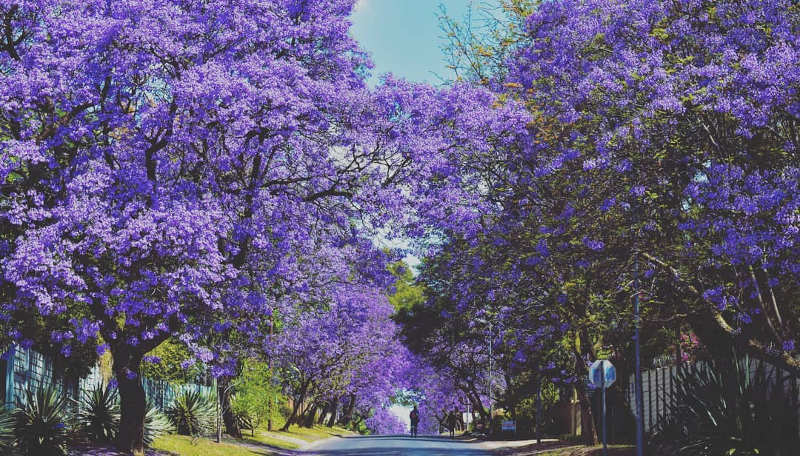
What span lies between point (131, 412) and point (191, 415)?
8184mm

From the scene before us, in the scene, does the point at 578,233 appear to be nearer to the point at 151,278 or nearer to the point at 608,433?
the point at 151,278

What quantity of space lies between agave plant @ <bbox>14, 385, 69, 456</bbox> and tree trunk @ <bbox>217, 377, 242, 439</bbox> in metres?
10.3

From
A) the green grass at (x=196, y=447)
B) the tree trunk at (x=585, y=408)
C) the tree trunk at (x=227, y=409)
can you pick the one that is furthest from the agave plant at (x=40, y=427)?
the tree trunk at (x=585, y=408)

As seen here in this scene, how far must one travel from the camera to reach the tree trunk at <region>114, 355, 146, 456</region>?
1919cm

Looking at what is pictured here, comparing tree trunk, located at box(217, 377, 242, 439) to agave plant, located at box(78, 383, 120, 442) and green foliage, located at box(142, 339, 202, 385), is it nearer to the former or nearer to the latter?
green foliage, located at box(142, 339, 202, 385)

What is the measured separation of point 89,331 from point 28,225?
2.15 m

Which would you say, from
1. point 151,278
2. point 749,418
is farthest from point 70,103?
point 749,418

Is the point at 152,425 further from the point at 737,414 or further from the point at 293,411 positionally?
the point at 293,411

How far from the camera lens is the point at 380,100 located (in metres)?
18.9

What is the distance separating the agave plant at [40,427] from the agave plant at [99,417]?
247 centimetres

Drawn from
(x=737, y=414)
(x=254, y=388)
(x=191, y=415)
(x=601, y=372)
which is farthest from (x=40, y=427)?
(x=737, y=414)

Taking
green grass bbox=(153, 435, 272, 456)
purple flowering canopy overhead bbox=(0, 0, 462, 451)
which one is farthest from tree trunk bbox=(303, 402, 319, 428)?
purple flowering canopy overhead bbox=(0, 0, 462, 451)

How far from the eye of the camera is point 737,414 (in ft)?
54.1

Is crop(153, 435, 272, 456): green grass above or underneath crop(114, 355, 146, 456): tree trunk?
underneath
